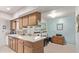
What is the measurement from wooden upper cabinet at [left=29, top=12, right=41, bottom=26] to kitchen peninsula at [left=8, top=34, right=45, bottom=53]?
21 centimetres

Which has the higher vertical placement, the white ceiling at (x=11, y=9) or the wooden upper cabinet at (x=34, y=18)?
the white ceiling at (x=11, y=9)

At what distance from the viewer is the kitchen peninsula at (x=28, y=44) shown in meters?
1.18

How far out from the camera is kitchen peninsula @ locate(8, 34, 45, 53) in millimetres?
1177

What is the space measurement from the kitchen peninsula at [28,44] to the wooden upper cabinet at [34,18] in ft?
0.69

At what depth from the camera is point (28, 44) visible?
119 cm

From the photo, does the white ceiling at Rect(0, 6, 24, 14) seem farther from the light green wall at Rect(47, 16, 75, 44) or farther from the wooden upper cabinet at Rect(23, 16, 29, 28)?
the light green wall at Rect(47, 16, 75, 44)

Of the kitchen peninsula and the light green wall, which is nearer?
the light green wall

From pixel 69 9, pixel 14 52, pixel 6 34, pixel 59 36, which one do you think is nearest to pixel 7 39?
pixel 6 34

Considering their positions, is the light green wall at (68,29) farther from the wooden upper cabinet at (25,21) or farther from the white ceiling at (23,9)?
the wooden upper cabinet at (25,21)

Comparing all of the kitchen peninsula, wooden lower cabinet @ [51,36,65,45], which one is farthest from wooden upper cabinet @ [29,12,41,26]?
wooden lower cabinet @ [51,36,65,45]

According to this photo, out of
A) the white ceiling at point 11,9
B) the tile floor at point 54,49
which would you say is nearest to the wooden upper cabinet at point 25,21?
the white ceiling at point 11,9
